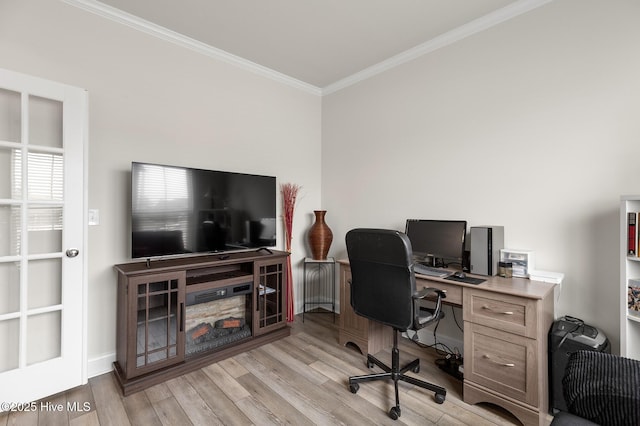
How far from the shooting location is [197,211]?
2.52 metres

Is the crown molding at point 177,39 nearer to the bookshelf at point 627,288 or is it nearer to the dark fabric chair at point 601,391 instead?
the bookshelf at point 627,288

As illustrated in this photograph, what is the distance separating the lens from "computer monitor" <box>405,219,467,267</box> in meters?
2.37

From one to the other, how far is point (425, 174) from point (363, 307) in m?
1.47

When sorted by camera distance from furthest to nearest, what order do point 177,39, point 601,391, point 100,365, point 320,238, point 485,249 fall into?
1. point 320,238
2. point 177,39
3. point 100,365
4. point 485,249
5. point 601,391

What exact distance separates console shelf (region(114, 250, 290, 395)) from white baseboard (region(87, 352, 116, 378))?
3.4 inches

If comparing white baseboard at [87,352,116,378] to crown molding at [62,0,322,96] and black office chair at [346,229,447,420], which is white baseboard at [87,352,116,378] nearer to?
black office chair at [346,229,447,420]

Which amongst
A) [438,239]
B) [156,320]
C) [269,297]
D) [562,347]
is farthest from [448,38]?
[156,320]

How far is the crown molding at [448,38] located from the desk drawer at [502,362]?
2353mm

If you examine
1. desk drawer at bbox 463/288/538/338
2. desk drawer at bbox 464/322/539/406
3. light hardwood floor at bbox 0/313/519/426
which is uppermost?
desk drawer at bbox 463/288/538/338

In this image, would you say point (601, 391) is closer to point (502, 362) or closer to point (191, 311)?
point (502, 362)

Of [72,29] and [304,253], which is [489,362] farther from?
[72,29]

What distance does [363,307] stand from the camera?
2047 mm

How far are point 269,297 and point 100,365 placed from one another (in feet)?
4.57

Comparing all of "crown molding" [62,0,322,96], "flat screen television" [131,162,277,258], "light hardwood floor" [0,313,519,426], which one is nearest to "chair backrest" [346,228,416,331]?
"light hardwood floor" [0,313,519,426]
